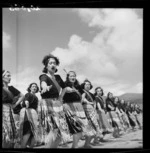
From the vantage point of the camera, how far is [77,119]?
579 centimetres

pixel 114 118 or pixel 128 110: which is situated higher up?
pixel 128 110

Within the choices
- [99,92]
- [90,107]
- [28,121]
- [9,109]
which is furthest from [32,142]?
[99,92]

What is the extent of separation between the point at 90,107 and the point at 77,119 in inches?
10.8

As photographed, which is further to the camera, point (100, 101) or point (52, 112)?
point (100, 101)

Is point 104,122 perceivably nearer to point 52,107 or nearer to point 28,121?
point 52,107

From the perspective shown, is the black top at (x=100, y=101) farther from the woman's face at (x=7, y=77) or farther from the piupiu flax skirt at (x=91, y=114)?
the woman's face at (x=7, y=77)

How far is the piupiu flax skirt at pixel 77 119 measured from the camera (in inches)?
227

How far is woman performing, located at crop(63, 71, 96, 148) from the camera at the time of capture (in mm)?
5777

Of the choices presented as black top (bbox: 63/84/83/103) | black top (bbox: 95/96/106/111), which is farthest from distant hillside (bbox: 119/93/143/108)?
black top (bbox: 63/84/83/103)

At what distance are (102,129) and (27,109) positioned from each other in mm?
1210

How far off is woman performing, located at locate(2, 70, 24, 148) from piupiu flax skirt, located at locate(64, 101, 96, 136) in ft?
2.51

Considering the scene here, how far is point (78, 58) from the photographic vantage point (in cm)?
581

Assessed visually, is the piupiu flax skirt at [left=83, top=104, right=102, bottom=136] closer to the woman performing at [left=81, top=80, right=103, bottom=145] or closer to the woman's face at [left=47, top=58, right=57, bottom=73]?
the woman performing at [left=81, top=80, right=103, bottom=145]
